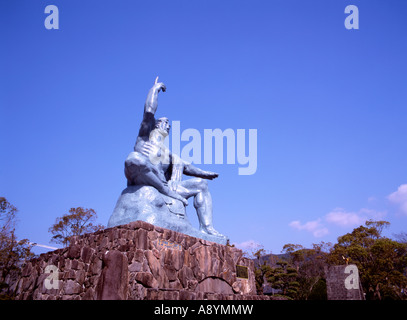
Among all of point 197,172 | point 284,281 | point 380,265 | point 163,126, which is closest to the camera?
point 163,126

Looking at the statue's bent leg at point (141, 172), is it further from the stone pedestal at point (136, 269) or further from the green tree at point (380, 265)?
the green tree at point (380, 265)

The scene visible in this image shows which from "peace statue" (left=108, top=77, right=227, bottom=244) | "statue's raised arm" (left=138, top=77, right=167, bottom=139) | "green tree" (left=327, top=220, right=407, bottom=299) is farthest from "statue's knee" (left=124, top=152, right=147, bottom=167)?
"green tree" (left=327, top=220, right=407, bottom=299)

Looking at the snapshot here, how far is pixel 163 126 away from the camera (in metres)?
7.11

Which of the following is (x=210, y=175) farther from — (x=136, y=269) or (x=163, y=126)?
(x=136, y=269)

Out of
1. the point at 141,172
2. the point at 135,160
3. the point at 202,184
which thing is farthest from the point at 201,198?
the point at 135,160

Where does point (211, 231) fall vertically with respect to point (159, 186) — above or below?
below

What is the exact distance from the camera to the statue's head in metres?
7.05

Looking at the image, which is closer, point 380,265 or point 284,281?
point 380,265

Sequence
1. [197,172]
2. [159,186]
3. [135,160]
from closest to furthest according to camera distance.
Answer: [135,160] < [159,186] < [197,172]

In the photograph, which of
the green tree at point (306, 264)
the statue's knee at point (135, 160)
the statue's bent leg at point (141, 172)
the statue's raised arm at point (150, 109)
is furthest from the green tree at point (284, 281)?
the statue's knee at point (135, 160)

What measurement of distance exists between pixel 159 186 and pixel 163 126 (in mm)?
1592

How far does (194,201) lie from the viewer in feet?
23.0
